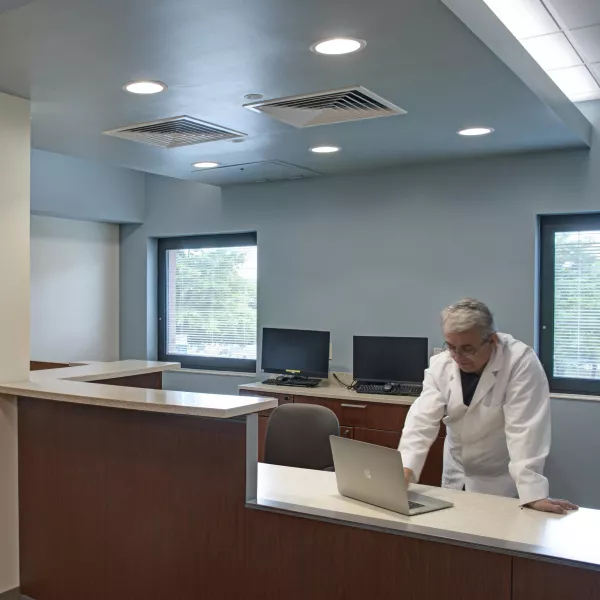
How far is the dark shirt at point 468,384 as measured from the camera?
2.59 m

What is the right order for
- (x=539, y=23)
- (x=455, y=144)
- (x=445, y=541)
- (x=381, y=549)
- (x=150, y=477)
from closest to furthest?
(x=445, y=541)
(x=381, y=549)
(x=150, y=477)
(x=539, y=23)
(x=455, y=144)

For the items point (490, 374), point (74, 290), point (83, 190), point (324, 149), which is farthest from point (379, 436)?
point (83, 190)

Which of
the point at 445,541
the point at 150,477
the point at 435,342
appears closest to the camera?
the point at 445,541

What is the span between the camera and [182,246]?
6.30m

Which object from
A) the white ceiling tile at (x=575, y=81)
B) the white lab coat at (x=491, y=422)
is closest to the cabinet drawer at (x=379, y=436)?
the white lab coat at (x=491, y=422)

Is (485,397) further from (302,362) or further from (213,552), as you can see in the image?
(302,362)

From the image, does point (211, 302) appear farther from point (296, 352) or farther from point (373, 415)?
point (373, 415)

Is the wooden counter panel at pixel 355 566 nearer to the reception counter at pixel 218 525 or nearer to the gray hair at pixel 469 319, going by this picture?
the reception counter at pixel 218 525

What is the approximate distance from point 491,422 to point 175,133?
91.7 inches

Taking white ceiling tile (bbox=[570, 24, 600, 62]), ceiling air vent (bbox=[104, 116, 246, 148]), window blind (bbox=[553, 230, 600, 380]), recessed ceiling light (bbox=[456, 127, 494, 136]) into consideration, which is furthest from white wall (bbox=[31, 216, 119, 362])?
white ceiling tile (bbox=[570, 24, 600, 62])

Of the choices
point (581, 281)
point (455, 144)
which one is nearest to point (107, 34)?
point (455, 144)

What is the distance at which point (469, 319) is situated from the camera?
2418 millimetres

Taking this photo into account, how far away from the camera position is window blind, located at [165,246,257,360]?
5.93 m

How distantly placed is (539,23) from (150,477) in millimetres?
2683
